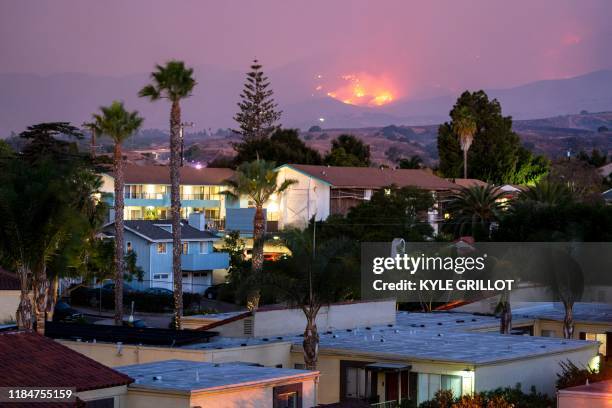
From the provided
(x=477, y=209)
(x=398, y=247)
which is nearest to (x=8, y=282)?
(x=398, y=247)

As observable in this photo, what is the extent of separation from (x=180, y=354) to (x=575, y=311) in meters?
22.5

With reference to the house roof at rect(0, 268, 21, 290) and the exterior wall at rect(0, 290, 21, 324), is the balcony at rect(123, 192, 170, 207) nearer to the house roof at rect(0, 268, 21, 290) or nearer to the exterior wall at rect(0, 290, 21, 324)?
the house roof at rect(0, 268, 21, 290)

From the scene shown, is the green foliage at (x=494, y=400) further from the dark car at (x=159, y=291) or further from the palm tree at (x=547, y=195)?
the palm tree at (x=547, y=195)

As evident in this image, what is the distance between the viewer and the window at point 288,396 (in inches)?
1027

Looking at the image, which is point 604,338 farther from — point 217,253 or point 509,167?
point 509,167

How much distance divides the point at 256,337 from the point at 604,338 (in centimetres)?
1571

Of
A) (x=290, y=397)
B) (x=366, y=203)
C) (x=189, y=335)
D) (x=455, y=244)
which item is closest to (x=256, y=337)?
(x=189, y=335)

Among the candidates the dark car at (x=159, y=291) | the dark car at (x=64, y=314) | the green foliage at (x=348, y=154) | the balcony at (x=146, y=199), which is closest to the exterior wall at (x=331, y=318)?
the dark car at (x=64, y=314)

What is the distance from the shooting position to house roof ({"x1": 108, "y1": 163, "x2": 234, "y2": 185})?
104688mm

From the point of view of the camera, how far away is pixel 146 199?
341 ft

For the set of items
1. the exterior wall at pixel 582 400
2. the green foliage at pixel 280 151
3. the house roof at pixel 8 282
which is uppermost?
the green foliage at pixel 280 151

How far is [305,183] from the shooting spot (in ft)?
325

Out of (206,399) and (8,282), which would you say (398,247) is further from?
(206,399)

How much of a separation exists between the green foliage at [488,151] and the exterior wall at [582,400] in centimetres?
10407
